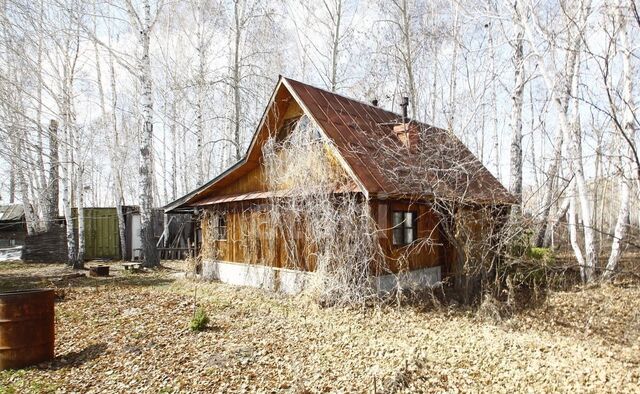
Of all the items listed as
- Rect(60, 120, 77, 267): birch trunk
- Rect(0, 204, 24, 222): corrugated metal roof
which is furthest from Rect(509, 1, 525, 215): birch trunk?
Rect(0, 204, 24, 222): corrugated metal roof

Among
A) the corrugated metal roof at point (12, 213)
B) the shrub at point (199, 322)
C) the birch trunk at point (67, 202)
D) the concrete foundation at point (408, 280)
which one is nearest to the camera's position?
the shrub at point (199, 322)

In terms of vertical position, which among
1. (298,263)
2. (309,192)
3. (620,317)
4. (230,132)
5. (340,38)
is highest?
(340,38)

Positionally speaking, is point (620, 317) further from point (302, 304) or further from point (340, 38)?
point (340, 38)

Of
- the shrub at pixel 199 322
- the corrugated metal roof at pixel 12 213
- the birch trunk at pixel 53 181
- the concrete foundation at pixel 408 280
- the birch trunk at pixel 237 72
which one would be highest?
the birch trunk at pixel 237 72

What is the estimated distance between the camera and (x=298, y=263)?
37.9ft

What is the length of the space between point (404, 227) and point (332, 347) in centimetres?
523

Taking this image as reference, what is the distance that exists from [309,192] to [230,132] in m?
17.3

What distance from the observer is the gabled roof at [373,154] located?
9992 millimetres

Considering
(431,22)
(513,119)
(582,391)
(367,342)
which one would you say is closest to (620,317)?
(582,391)

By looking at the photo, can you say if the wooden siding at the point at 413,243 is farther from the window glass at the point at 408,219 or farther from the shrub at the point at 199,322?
the shrub at the point at 199,322

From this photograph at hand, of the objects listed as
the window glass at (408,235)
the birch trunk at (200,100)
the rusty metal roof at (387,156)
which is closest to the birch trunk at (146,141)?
the birch trunk at (200,100)

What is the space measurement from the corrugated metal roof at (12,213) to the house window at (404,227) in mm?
22276

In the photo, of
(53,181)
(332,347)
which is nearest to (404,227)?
(332,347)

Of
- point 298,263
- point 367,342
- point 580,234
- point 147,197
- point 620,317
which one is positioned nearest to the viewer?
point 367,342
